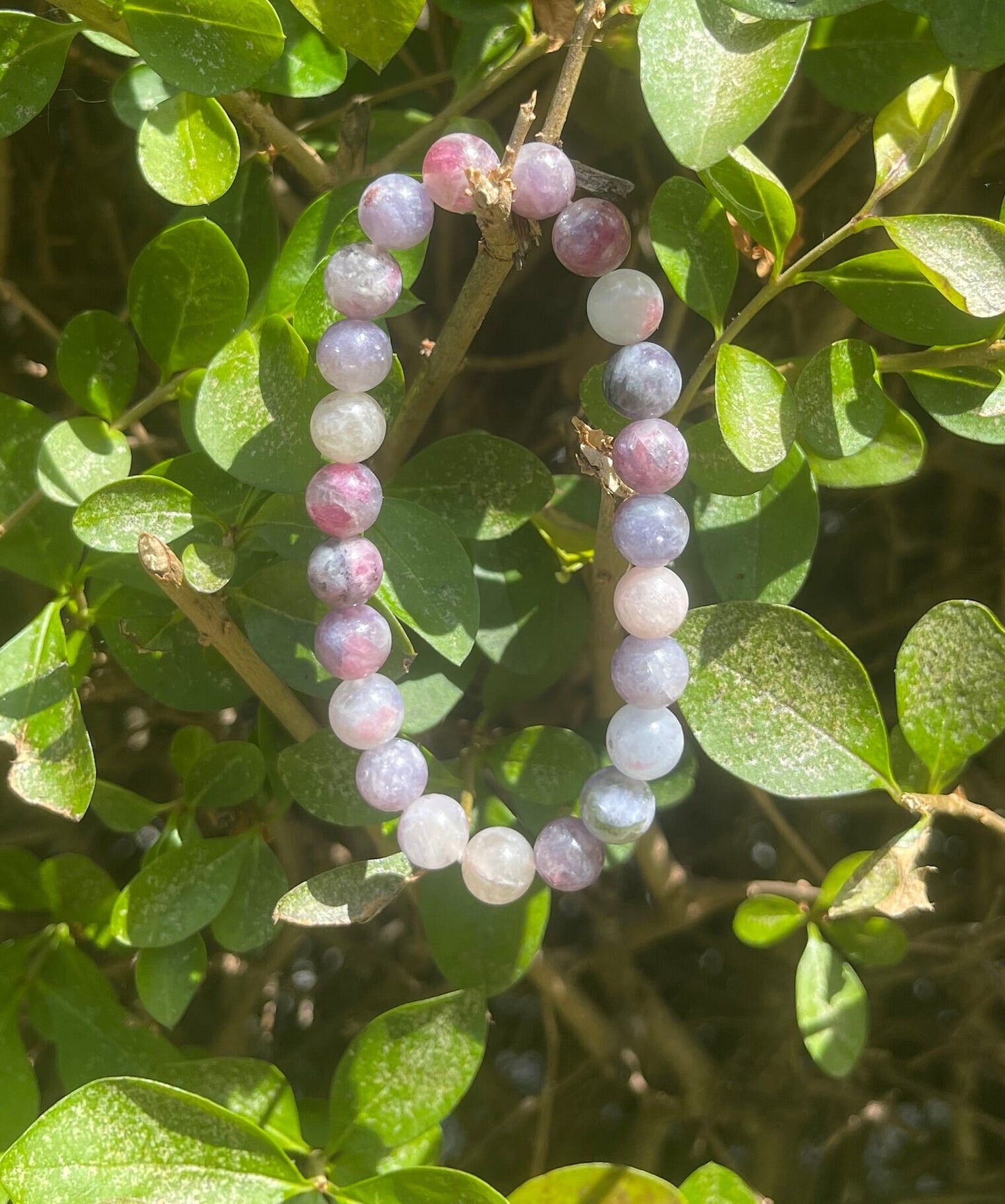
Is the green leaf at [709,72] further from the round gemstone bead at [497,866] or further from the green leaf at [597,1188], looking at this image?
the green leaf at [597,1188]

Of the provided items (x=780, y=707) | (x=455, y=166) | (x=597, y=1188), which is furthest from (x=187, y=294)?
(x=597, y=1188)

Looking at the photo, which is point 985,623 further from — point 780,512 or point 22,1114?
point 22,1114

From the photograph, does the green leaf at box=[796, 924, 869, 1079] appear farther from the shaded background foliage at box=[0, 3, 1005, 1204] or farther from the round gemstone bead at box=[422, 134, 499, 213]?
the round gemstone bead at box=[422, 134, 499, 213]

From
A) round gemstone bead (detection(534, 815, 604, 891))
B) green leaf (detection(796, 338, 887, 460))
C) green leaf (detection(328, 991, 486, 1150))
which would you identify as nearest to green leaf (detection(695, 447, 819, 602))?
green leaf (detection(796, 338, 887, 460))

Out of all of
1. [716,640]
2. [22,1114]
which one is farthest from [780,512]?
[22,1114]

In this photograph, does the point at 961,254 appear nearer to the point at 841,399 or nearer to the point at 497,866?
the point at 841,399

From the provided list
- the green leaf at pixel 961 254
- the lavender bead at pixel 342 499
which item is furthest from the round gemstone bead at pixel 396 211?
the green leaf at pixel 961 254
